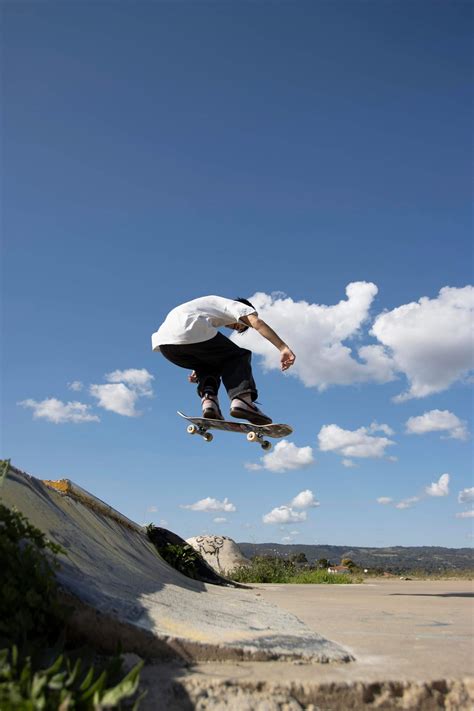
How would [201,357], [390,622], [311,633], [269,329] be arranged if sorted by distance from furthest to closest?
[201,357]
[269,329]
[390,622]
[311,633]

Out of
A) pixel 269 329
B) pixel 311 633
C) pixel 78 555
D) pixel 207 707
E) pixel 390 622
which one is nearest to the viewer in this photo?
pixel 207 707

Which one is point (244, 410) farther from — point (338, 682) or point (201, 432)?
point (338, 682)

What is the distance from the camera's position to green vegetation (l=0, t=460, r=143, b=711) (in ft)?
4.97

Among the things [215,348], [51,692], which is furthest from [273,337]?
[51,692]

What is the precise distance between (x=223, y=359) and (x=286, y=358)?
0.84 meters

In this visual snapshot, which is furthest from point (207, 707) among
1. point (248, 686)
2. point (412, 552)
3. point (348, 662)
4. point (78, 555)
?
point (412, 552)

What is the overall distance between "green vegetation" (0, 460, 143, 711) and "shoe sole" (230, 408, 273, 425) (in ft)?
13.2

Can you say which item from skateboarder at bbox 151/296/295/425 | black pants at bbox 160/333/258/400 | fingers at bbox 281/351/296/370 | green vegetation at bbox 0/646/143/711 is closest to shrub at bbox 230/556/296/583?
skateboarder at bbox 151/296/295/425

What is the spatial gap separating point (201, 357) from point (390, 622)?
12.2 feet

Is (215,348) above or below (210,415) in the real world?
above

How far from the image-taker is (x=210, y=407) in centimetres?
682

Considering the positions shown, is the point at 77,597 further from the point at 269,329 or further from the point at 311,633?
the point at 269,329

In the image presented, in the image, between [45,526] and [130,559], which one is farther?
[130,559]

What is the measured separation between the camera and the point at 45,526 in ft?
10.7
